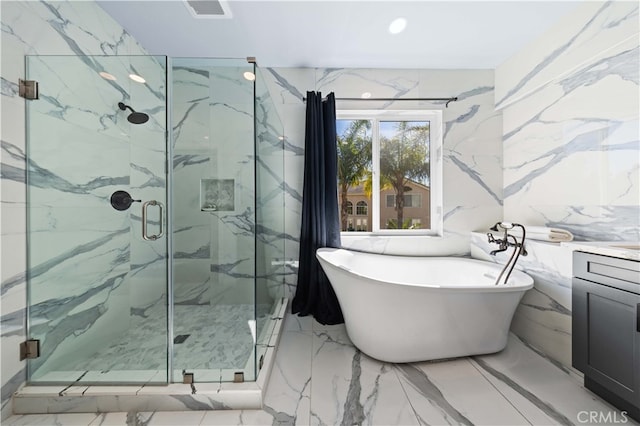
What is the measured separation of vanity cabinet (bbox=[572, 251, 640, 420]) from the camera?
A: 126cm

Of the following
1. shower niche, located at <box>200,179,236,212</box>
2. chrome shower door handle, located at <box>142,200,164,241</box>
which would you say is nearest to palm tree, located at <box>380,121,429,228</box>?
shower niche, located at <box>200,179,236,212</box>

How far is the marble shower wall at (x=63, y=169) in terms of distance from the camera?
52.8 inches

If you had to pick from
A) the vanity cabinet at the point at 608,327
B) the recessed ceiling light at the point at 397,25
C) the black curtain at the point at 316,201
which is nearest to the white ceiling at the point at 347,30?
the recessed ceiling light at the point at 397,25

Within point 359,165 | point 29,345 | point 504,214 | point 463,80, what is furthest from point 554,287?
point 29,345

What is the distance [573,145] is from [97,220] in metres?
3.23

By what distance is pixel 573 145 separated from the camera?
199 cm

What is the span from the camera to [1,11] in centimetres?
130

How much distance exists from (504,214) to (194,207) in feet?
9.03

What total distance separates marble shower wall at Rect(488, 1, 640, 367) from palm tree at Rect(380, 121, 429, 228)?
84cm

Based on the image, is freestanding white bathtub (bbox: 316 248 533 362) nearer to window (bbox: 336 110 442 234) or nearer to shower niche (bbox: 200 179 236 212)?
shower niche (bbox: 200 179 236 212)

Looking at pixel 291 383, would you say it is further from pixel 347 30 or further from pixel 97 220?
pixel 347 30

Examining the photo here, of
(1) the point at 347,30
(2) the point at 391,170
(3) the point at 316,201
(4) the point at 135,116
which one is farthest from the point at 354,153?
(4) the point at 135,116

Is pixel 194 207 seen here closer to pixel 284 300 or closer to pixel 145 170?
pixel 145 170

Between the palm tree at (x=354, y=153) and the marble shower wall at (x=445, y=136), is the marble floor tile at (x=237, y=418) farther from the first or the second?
the palm tree at (x=354, y=153)
